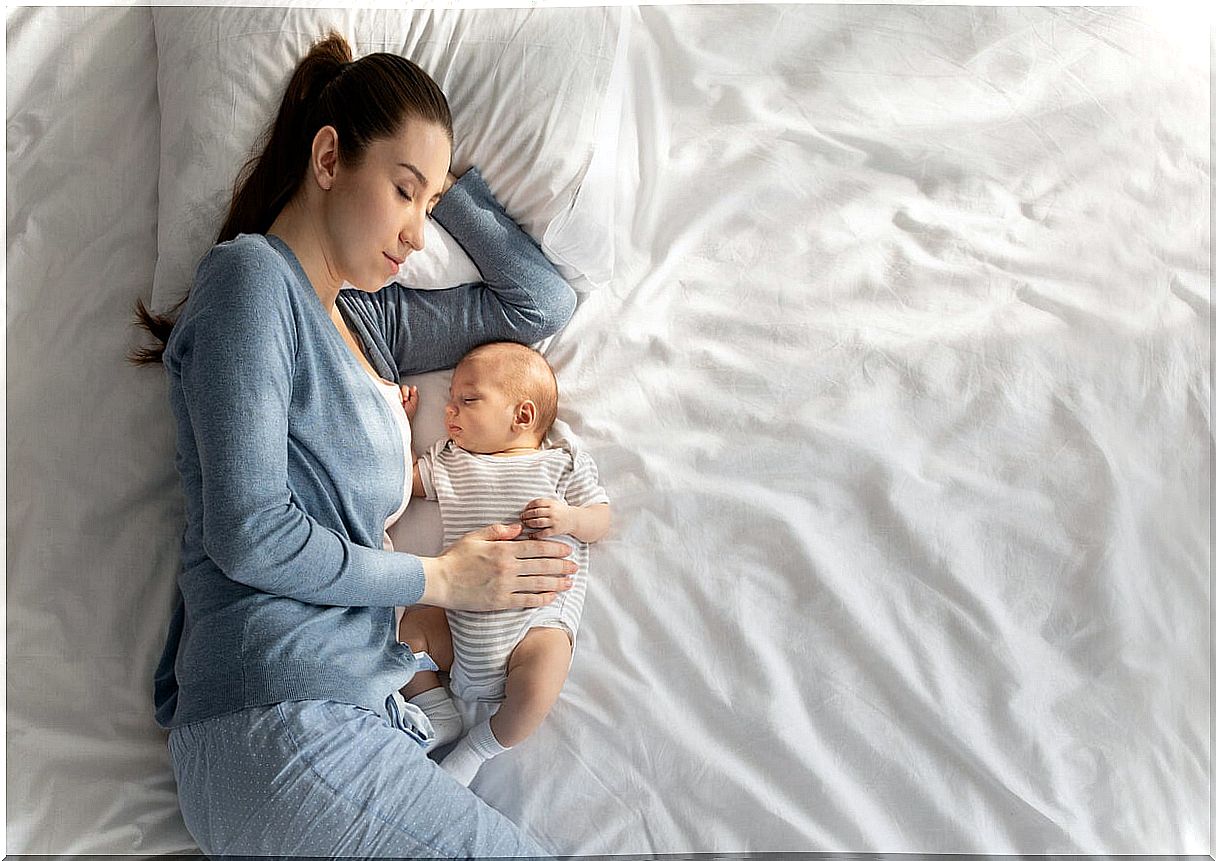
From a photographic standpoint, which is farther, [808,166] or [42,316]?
[808,166]

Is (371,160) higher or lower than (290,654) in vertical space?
higher

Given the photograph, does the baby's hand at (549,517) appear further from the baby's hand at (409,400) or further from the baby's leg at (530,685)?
the baby's hand at (409,400)

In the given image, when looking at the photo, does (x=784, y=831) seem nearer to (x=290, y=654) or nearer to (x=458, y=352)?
(x=290, y=654)

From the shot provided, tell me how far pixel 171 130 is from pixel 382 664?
774mm

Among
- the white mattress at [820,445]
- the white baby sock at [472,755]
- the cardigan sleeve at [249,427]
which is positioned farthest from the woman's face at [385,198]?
the white baby sock at [472,755]

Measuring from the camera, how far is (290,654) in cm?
112

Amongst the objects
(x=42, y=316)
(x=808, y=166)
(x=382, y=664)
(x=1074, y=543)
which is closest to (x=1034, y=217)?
(x=808, y=166)

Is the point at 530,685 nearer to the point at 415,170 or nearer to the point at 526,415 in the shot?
the point at 526,415

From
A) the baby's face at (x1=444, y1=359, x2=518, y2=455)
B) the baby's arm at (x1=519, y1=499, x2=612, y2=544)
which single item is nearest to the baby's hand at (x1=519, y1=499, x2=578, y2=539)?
the baby's arm at (x1=519, y1=499, x2=612, y2=544)

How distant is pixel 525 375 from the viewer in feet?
4.51

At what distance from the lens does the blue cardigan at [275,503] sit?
3.52ft

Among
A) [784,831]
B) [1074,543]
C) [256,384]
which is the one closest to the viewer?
[256,384]

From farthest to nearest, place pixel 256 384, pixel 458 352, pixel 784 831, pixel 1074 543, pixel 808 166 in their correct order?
pixel 808 166, pixel 458 352, pixel 1074 543, pixel 784 831, pixel 256 384

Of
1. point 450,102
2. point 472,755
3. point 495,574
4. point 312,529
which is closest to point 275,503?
point 312,529
